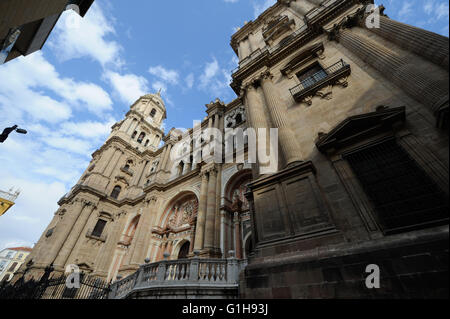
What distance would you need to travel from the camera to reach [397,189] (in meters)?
4.70

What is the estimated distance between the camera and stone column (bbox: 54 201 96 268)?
16.0 meters

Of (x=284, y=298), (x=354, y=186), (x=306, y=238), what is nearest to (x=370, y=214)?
(x=354, y=186)

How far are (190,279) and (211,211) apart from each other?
223 inches

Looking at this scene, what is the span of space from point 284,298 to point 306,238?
1479 mm

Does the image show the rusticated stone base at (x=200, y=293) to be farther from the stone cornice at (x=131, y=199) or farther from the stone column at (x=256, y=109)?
the stone cornice at (x=131, y=199)

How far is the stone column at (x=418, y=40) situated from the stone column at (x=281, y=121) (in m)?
4.34

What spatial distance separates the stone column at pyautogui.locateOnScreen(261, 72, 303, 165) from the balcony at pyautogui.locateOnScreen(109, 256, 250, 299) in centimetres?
Answer: 438

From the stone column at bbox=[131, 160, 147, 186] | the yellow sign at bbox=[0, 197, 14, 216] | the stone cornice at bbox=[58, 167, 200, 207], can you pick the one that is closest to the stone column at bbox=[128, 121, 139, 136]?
the stone column at bbox=[131, 160, 147, 186]

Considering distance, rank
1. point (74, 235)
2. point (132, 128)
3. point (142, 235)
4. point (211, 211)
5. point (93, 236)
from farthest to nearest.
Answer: point (132, 128) → point (93, 236) → point (74, 235) → point (142, 235) → point (211, 211)

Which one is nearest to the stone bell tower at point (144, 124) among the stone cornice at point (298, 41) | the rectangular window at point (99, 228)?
the rectangular window at point (99, 228)

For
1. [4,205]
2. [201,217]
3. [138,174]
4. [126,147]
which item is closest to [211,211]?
[201,217]

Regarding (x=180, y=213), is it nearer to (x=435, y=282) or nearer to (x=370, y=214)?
(x=370, y=214)

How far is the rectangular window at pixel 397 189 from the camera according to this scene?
4066 millimetres

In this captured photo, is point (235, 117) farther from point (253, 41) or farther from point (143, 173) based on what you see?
point (143, 173)
